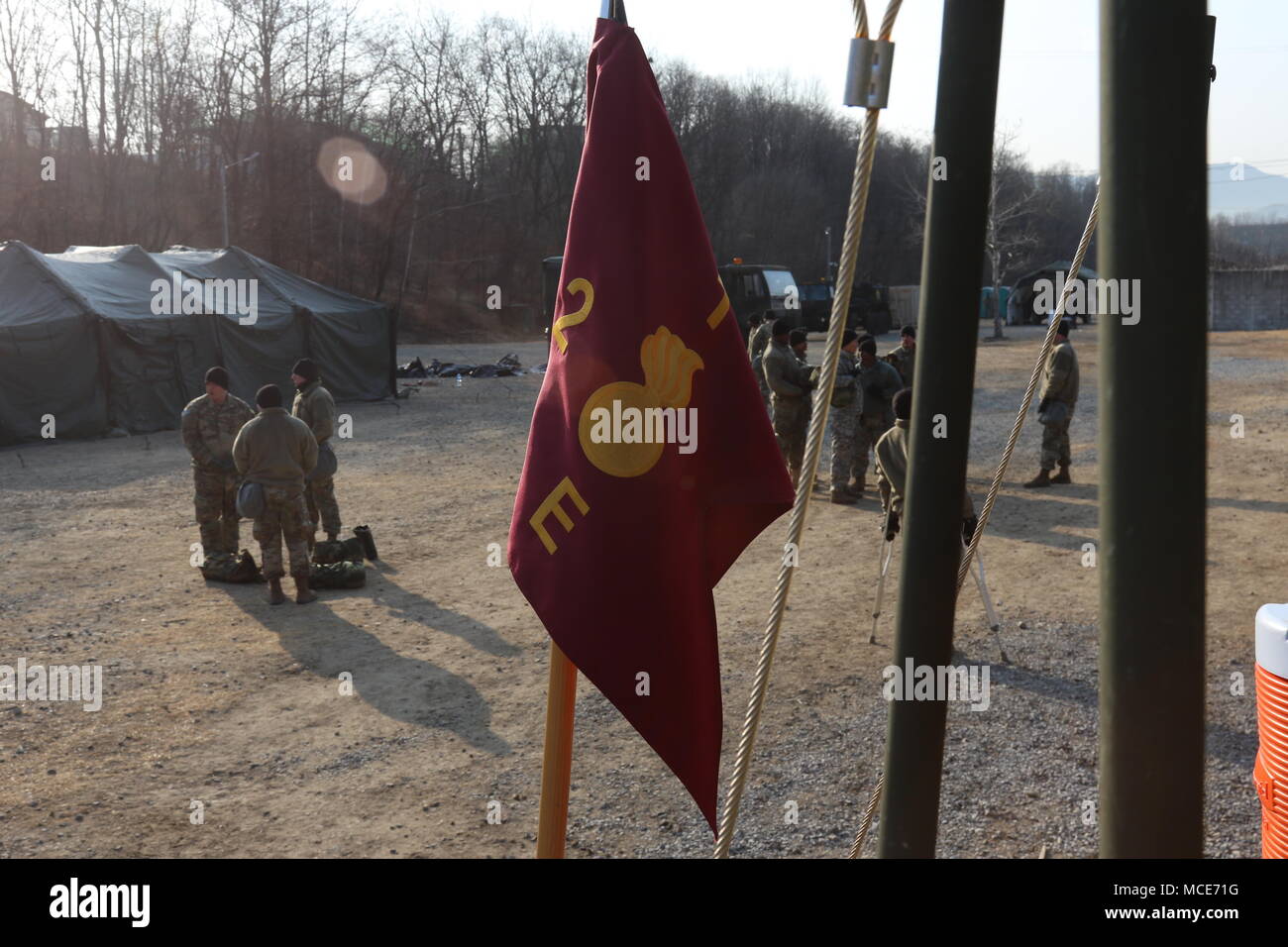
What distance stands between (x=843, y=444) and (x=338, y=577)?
601 cm

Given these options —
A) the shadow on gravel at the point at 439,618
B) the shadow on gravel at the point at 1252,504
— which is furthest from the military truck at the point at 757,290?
the shadow on gravel at the point at 439,618

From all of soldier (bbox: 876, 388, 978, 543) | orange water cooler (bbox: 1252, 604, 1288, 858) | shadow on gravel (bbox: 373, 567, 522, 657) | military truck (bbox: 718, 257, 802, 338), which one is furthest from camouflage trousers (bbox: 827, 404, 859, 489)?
military truck (bbox: 718, 257, 802, 338)

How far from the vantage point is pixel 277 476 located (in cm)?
934

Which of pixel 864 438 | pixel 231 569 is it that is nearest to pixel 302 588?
pixel 231 569

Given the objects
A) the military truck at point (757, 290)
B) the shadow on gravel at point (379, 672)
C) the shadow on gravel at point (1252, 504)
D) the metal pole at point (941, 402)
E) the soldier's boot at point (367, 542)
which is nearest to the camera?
the metal pole at point (941, 402)

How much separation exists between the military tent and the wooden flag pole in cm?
1913

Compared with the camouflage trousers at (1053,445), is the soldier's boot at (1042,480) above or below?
below

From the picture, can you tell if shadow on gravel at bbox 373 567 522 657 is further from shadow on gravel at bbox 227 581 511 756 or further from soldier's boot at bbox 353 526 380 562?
soldier's boot at bbox 353 526 380 562

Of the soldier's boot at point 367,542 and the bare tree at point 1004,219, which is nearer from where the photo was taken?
the soldier's boot at point 367,542

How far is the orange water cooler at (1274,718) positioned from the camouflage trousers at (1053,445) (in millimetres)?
10358

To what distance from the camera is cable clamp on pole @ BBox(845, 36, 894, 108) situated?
78.3 inches

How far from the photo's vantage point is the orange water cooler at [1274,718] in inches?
120

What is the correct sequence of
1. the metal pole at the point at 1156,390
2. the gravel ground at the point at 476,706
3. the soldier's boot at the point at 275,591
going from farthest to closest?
the soldier's boot at the point at 275,591
the gravel ground at the point at 476,706
the metal pole at the point at 1156,390

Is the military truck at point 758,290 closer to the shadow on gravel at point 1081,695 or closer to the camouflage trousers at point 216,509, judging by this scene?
the camouflage trousers at point 216,509
